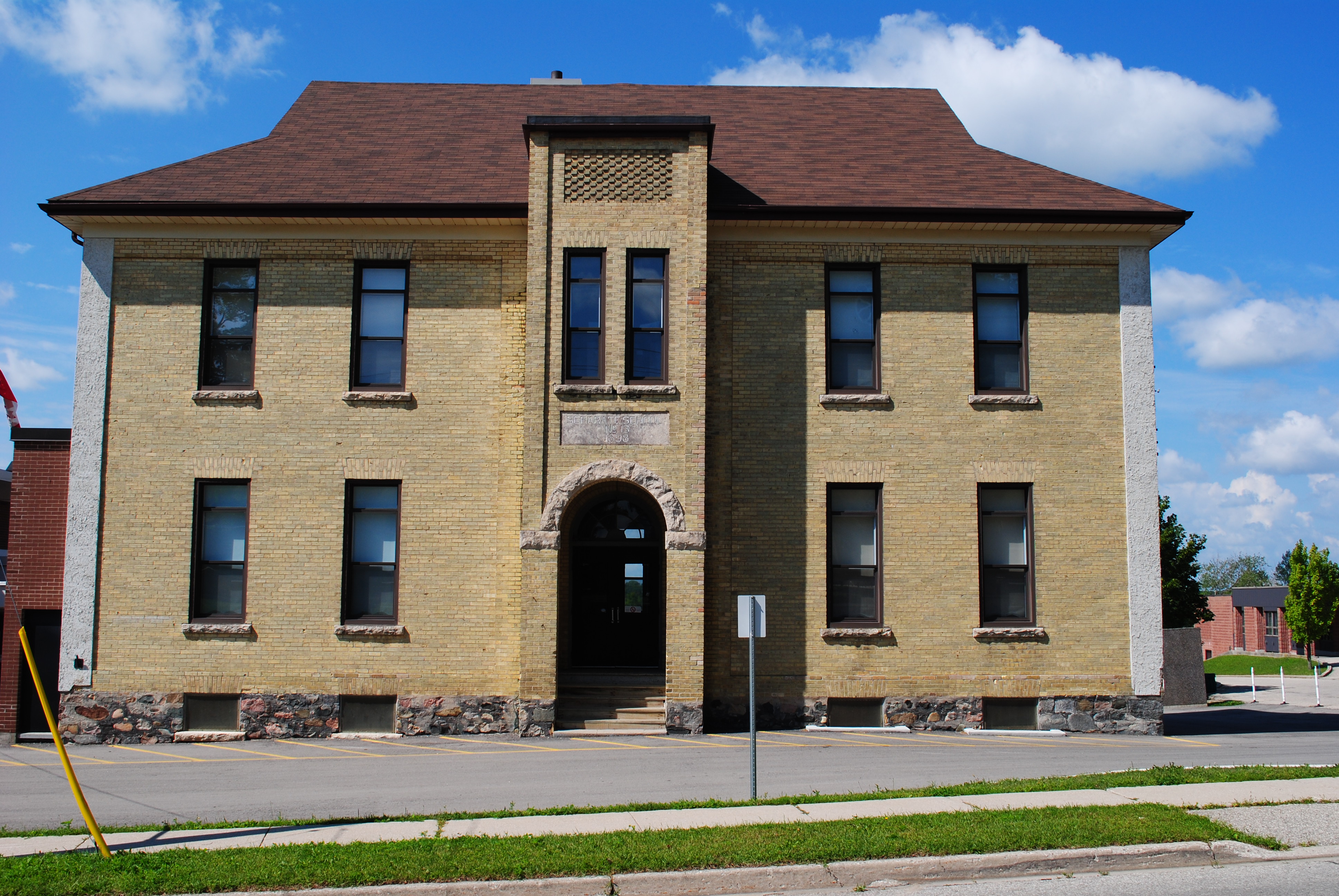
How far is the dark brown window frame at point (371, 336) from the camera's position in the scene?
1540 centimetres

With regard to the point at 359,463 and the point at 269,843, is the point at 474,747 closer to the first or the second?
the point at 359,463

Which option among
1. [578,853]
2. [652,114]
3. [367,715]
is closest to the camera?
[578,853]

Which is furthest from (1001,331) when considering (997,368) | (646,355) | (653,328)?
(646,355)

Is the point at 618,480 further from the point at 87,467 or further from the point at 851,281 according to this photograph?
the point at 87,467

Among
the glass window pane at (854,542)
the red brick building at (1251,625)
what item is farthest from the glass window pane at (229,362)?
the red brick building at (1251,625)

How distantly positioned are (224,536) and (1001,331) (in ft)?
41.5

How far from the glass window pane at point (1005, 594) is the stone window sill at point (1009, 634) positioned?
30 centimetres

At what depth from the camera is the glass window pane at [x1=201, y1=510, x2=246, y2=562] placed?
15.2 metres

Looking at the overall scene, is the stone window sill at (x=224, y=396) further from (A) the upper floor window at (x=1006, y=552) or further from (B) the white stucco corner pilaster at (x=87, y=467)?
(A) the upper floor window at (x=1006, y=552)

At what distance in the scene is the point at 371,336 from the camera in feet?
51.1

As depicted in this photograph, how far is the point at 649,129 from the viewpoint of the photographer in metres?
14.9

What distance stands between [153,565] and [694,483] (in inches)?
328

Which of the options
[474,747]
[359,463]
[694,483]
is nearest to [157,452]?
[359,463]

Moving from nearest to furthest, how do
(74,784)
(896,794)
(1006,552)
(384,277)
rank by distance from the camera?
1. (74,784)
2. (896,794)
3. (1006,552)
4. (384,277)
